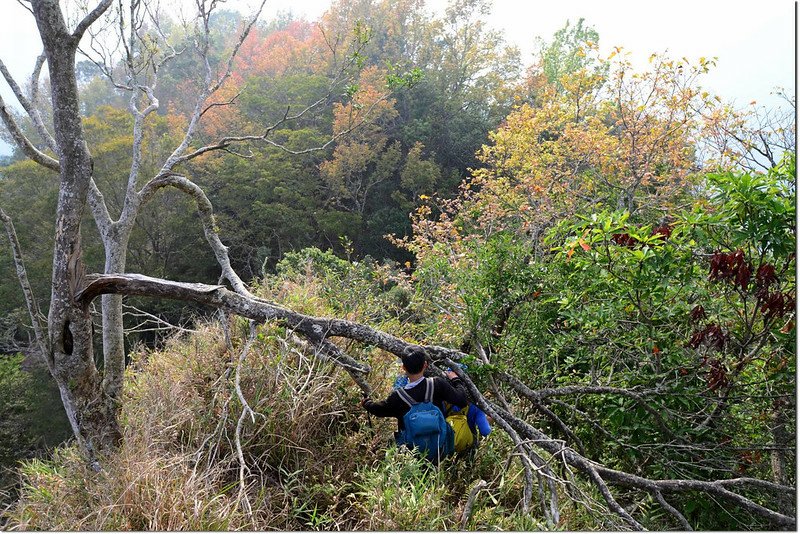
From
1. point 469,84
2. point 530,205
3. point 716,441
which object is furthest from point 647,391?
point 469,84

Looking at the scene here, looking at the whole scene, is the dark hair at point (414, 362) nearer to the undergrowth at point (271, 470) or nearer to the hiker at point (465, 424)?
the hiker at point (465, 424)

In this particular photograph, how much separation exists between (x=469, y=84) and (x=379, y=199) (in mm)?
6601

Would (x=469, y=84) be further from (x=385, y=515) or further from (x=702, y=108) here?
(x=385, y=515)

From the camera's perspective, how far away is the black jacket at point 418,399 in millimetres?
3092

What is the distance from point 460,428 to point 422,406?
36 cm

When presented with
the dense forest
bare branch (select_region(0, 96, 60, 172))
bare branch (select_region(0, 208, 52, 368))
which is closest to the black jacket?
the dense forest

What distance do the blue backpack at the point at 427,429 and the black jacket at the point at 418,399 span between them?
0.03 meters

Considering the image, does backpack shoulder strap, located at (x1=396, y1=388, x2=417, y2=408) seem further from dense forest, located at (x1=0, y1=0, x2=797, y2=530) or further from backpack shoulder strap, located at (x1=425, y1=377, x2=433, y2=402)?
dense forest, located at (x1=0, y1=0, x2=797, y2=530)

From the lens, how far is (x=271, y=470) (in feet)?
10.1

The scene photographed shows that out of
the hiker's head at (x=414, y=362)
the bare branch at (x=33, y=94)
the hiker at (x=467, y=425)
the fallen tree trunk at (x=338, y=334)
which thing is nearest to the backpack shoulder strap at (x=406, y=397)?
the hiker's head at (x=414, y=362)

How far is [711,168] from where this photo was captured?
849cm

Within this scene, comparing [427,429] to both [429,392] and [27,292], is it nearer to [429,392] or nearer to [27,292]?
[429,392]

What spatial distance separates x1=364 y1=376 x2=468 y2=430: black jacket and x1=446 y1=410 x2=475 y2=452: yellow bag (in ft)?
0.31

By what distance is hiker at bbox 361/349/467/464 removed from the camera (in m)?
3.03
